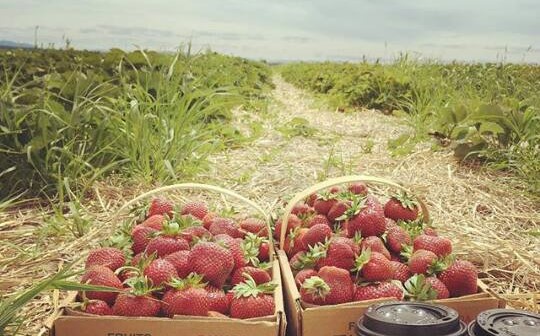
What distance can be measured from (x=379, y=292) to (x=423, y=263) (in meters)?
0.22

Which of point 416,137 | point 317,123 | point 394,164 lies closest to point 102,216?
point 394,164

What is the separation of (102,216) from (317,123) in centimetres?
499

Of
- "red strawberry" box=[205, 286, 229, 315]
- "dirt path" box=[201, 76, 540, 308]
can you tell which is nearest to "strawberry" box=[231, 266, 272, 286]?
"red strawberry" box=[205, 286, 229, 315]

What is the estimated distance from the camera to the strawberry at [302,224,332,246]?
6.91 feet

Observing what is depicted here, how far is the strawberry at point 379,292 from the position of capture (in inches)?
71.9

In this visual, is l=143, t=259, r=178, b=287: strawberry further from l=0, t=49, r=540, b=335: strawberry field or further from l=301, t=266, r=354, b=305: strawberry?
l=301, t=266, r=354, b=305: strawberry

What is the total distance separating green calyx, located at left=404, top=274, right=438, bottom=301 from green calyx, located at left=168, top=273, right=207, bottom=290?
620 millimetres

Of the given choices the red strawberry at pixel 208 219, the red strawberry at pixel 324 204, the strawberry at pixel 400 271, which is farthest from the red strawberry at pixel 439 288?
the red strawberry at pixel 208 219

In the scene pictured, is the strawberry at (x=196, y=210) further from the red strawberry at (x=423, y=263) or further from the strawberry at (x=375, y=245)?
the red strawberry at (x=423, y=263)

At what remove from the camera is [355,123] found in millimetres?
8047

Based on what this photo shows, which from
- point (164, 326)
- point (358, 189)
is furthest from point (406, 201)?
point (164, 326)

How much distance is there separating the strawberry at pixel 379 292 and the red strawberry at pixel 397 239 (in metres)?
0.29

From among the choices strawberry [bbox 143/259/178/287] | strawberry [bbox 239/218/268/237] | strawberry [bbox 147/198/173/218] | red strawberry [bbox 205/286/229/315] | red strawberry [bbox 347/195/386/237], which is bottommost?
red strawberry [bbox 205/286/229/315]

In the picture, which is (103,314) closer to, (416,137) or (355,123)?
(416,137)
